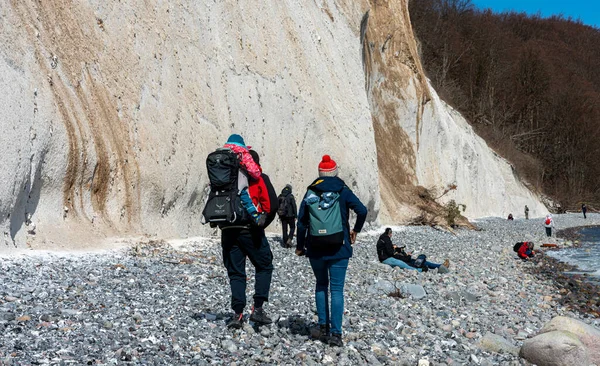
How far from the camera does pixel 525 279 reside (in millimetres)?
14078

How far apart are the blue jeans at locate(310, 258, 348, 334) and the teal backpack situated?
0.18 metres

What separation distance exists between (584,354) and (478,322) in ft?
6.14

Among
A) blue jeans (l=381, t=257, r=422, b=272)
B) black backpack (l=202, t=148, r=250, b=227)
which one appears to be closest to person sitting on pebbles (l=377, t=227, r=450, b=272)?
blue jeans (l=381, t=257, r=422, b=272)

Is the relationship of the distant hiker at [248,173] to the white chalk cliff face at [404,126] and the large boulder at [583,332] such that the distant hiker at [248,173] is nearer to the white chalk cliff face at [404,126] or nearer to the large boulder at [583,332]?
the large boulder at [583,332]

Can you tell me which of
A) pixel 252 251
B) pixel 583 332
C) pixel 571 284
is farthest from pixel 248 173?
pixel 571 284

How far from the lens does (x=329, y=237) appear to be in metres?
5.42

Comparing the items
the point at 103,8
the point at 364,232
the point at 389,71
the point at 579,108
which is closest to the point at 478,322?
the point at 103,8

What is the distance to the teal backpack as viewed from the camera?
5434 mm

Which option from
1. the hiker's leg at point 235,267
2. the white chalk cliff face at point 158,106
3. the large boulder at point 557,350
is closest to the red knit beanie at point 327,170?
the hiker's leg at point 235,267

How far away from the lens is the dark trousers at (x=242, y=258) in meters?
5.64

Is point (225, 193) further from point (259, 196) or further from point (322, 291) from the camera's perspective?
point (322, 291)

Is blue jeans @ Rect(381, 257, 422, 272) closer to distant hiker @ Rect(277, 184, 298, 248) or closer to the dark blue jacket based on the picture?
distant hiker @ Rect(277, 184, 298, 248)

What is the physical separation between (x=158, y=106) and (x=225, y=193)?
7875mm

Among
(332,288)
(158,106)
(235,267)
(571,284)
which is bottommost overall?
(571,284)
